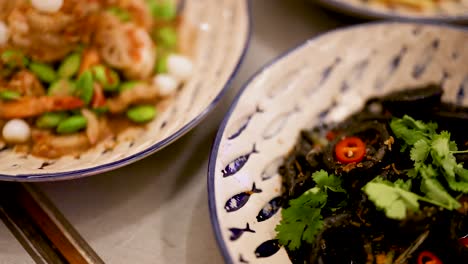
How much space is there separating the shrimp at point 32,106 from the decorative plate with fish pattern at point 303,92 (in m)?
0.76

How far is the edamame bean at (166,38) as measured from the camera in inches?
95.3

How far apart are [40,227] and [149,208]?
0.44m

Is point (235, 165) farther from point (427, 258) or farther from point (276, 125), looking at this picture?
point (427, 258)

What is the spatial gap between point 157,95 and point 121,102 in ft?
0.60

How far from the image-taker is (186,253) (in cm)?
182

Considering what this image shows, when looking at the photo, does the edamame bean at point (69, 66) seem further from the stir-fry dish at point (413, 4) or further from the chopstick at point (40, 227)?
the stir-fry dish at point (413, 4)

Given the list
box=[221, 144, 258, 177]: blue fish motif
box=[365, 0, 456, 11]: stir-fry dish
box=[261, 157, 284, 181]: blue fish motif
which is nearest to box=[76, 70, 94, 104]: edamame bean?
box=[221, 144, 258, 177]: blue fish motif

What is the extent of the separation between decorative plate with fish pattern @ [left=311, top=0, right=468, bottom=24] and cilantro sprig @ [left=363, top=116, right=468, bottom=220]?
104cm

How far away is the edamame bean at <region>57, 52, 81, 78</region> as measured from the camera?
2.11 m

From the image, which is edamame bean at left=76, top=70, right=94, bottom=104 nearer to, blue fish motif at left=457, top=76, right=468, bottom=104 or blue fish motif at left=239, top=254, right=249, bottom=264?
blue fish motif at left=239, top=254, right=249, bottom=264

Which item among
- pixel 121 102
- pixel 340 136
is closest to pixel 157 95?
pixel 121 102

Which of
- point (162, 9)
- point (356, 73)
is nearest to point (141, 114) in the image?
point (162, 9)

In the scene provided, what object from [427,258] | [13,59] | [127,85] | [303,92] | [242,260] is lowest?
[427,258]

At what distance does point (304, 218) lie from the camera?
1.59 m
